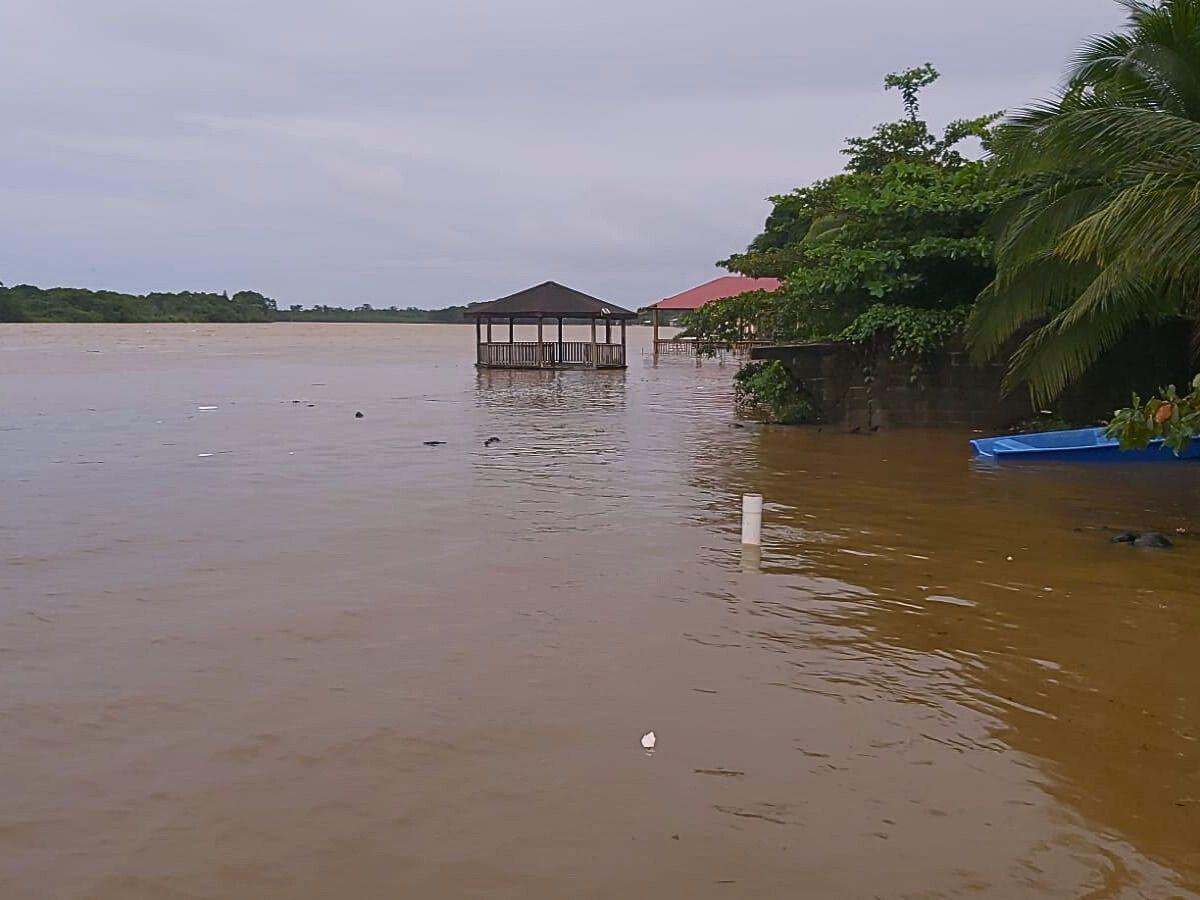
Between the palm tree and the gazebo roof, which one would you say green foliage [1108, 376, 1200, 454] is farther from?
the gazebo roof

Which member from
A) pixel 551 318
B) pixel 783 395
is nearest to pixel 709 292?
pixel 551 318

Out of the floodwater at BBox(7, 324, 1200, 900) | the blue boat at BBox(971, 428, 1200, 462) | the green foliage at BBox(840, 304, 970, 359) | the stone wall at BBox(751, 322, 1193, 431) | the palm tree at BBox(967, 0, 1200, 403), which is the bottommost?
the floodwater at BBox(7, 324, 1200, 900)

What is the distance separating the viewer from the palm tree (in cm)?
936

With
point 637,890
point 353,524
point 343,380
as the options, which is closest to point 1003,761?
point 637,890

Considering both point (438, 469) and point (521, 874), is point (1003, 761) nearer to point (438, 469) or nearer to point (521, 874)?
point (521, 874)

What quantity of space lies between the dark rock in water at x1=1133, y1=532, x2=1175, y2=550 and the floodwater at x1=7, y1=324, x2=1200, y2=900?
0.46 feet

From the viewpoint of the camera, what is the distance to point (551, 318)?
38.8 meters

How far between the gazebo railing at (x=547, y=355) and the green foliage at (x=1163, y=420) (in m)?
31.6

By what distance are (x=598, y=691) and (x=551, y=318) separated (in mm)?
33350

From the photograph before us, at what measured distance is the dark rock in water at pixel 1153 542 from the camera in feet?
30.1

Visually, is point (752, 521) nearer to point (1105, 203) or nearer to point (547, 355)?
point (1105, 203)

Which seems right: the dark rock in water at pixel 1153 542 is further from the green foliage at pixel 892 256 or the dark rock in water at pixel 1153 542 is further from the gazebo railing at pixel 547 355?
the gazebo railing at pixel 547 355

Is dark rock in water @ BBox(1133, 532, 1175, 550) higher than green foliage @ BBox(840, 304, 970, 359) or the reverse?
the reverse

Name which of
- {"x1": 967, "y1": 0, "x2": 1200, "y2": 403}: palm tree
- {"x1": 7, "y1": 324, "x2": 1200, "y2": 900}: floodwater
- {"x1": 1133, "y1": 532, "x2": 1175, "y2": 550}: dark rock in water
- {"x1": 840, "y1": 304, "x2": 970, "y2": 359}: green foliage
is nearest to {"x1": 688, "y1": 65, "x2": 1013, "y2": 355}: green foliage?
{"x1": 840, "y1": 304, "x2": 970, "y2": 359}: green foliage
